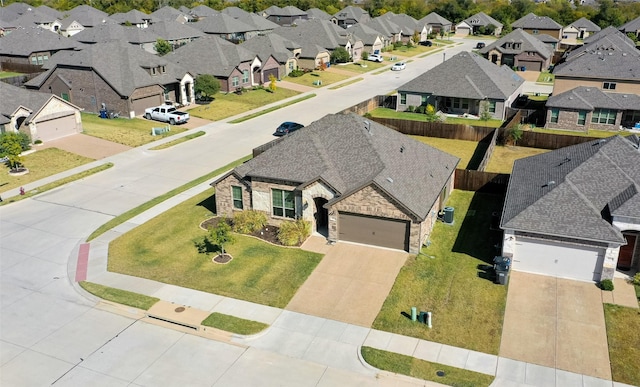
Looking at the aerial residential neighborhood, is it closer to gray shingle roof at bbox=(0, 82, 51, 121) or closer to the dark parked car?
gray shingle roof at bbox=(0, 82, 51, 121)

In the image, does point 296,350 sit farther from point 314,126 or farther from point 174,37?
point 174,37

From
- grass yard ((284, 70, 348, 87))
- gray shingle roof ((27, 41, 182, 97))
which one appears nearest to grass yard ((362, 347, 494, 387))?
gray shingle roof ((27, 41, 182, 97))

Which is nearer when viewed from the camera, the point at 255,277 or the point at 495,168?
the point at 255,277

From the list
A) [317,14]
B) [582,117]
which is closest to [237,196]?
[582,117]

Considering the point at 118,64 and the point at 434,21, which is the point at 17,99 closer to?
the point at 118,64

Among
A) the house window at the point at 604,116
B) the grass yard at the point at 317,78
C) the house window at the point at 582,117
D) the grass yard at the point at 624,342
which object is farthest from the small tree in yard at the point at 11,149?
the house window at the point at 604,116

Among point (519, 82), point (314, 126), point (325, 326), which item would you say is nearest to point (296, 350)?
point (325, 326)

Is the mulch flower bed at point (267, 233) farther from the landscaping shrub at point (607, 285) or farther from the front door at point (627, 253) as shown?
the front door at point (627, 253)
